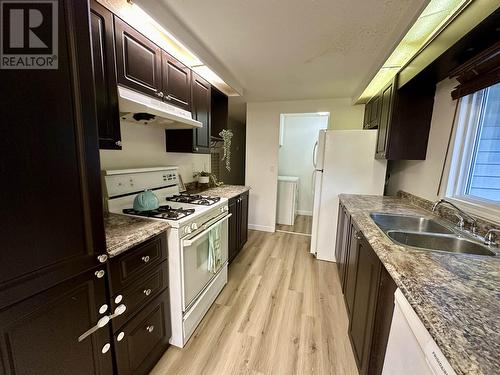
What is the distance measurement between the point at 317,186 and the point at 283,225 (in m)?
1.71

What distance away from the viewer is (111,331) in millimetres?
1019

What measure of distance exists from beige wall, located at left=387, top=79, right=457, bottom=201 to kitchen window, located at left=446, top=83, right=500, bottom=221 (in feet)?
0.30

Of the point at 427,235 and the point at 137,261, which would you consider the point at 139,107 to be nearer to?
the point at 137,261

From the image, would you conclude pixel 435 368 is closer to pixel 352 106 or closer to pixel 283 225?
pixel 352 106

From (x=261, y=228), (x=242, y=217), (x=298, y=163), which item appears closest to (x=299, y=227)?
(x=261, y=228)

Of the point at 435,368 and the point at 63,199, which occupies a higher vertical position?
the point at 63,199

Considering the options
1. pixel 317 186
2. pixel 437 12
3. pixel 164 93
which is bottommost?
pixel 317 186

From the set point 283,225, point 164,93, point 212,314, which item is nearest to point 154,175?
point 164,93

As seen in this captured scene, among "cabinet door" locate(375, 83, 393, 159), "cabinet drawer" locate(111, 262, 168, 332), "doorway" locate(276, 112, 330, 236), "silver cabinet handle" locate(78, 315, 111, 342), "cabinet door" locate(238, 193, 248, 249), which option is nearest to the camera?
"silver cabinet handle" locate(78, 315, 111, 342)

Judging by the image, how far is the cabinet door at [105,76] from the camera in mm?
1156

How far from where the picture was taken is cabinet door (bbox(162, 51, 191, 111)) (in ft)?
5.70

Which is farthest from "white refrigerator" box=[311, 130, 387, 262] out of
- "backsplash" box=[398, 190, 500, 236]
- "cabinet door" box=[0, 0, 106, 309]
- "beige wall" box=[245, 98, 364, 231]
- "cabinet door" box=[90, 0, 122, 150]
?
"cabinet door" box=[0, 0, 106, 309]

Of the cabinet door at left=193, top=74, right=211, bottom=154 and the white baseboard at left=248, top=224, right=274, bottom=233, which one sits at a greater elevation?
the cabinet door at left=193, top=74, right=211, bottom=154

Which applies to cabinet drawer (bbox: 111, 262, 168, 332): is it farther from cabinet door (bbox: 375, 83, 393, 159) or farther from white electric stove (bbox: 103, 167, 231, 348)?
cabinet door (bbox: 375, 83, 393, 159)
